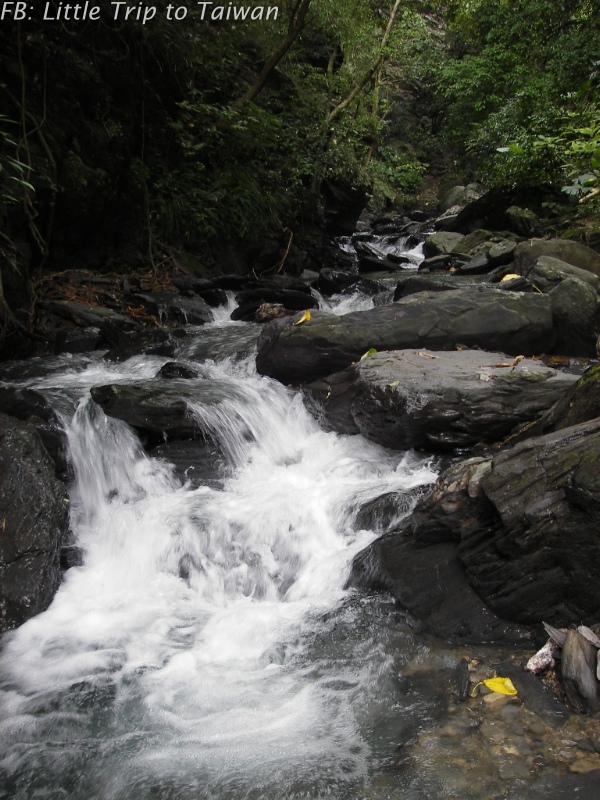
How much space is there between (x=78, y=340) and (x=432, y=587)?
6184 millimetres

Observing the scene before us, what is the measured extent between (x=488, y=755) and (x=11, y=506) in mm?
3407

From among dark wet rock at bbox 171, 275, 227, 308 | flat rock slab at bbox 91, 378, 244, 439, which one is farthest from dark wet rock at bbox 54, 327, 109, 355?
dark wet rock at bbox 171, 275, 227, 308

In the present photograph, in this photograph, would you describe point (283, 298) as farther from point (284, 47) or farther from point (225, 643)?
point (225, 643)

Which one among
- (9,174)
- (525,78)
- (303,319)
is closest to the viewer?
(9,174)

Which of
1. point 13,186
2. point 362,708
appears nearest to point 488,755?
point 362,708

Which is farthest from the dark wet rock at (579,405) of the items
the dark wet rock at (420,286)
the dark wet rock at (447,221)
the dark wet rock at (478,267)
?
the dark wet rock at (447,221)

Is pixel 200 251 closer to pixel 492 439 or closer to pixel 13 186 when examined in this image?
pixel 13 186

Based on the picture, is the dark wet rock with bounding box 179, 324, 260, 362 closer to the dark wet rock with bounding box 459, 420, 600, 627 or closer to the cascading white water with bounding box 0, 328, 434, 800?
the cascading white water with bounding box 0, 328, 434, 800

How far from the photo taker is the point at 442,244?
49.2 ft

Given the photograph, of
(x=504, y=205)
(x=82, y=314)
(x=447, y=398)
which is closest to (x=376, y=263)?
(x=504, y=205)

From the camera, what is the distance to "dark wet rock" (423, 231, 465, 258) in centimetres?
1475

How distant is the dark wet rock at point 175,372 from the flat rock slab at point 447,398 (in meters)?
2.14

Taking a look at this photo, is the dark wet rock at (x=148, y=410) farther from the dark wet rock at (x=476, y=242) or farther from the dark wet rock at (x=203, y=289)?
the dark wet rock at (x=476, y=242)

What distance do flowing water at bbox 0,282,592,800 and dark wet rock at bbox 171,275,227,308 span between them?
4.49m
